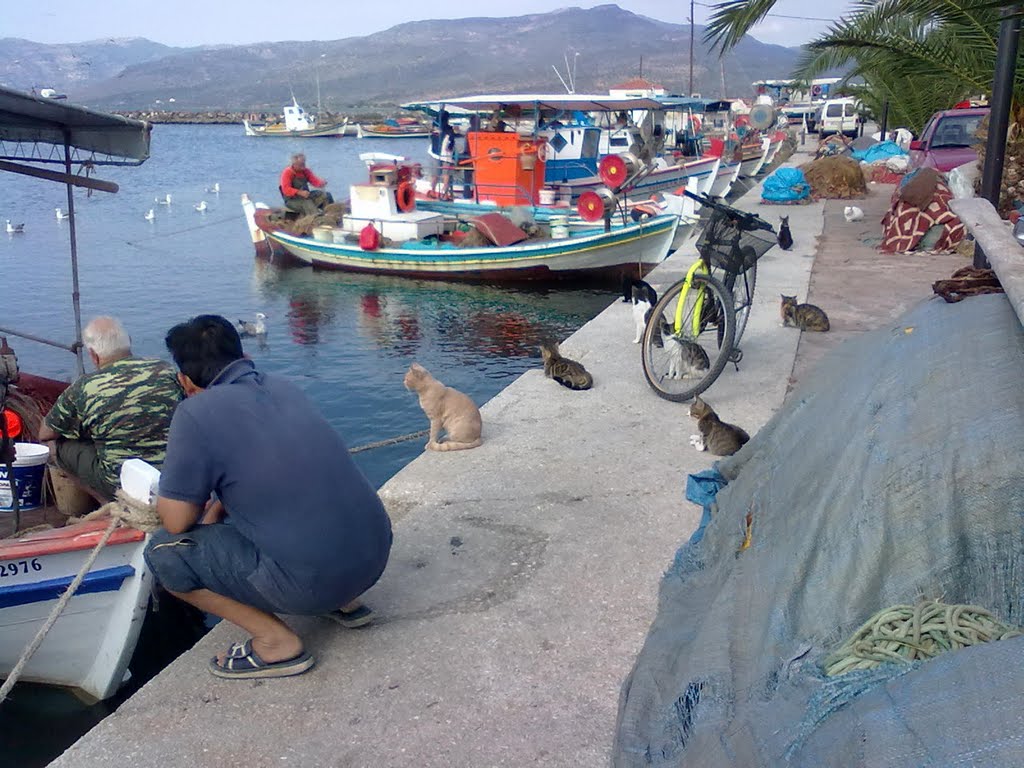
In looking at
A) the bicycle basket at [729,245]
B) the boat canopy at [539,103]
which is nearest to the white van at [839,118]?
the boat canopy at [539,103]

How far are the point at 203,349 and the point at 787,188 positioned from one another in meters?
15.2

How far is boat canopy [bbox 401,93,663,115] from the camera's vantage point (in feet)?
58.5

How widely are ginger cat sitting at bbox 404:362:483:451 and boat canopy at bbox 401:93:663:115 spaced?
43.3ft

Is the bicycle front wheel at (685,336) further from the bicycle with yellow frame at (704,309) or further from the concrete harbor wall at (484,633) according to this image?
the concrete harbor wall at (484,633)

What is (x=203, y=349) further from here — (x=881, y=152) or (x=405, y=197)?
(x=881, y=152)

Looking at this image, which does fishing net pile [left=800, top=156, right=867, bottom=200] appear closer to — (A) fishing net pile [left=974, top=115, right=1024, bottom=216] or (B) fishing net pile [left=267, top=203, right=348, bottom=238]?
(A) fishing net pile [left=974, top=115, right=1024, bottom=216]

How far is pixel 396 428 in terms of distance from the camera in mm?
10062

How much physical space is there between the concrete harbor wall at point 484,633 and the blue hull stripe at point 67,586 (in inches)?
31.8

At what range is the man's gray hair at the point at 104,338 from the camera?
179 inches

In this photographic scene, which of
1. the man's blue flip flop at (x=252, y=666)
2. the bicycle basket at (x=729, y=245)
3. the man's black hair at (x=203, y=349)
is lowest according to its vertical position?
the man's blue flip flop at (x=252, y=666)

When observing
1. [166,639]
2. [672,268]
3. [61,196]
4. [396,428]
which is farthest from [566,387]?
[61,196]

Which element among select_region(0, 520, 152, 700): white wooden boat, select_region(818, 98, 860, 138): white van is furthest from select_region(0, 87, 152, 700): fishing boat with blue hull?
select_region(818, 98, 860, 138): white van

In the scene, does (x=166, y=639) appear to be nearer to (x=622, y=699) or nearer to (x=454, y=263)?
(x=622, y=699)

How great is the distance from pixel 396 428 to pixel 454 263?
6.85m
